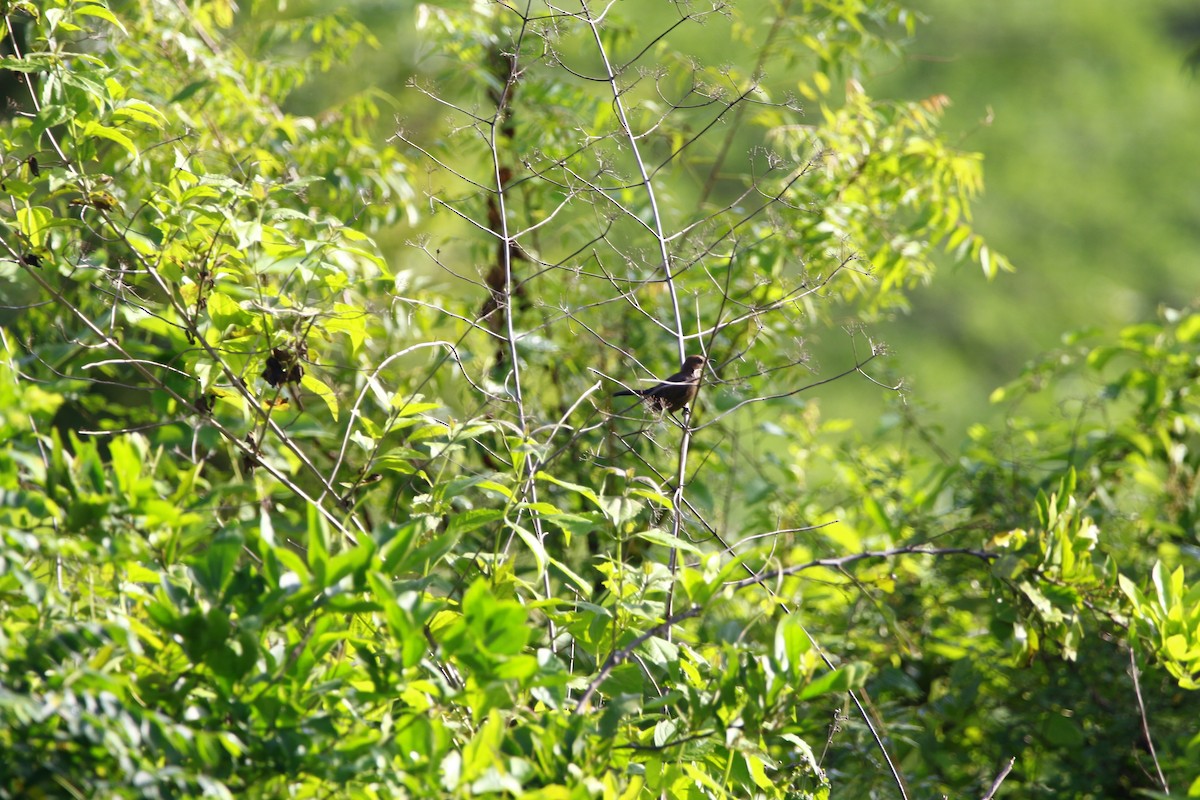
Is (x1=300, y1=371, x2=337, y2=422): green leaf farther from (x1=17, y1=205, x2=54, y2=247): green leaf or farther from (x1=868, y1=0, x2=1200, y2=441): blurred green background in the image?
(x1=868, y1=0, x2=1200, y2=441): blurred green background

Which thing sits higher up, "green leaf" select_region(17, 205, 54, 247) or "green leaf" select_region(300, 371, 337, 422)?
"green leaf" select_region(17, 205, 54, 247)

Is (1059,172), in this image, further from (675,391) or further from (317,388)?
(317,388)

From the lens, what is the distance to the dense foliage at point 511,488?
102 cm

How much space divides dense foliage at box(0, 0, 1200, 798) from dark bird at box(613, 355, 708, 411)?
6 cm

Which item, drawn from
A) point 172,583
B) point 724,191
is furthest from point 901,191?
point 724,191

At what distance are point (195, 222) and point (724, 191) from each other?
8.51 m

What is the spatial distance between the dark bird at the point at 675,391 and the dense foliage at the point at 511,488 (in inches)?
2.3

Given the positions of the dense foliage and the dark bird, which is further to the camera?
the dark bird

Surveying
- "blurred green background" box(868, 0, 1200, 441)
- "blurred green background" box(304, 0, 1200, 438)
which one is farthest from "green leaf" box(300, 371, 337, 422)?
"blurred green background" box(868, 0, 1200, 441)

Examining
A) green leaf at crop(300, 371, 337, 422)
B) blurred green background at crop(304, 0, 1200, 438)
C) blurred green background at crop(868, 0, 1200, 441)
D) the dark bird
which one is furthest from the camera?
blurred green background at crop(868, 0, 1200, 441)

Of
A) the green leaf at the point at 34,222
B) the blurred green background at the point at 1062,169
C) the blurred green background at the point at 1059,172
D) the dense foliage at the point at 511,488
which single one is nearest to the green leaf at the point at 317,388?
the dense foliage at the point at 511,488

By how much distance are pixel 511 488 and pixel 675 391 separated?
1.22 feet

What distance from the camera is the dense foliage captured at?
1018 mm

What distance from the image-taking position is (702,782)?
122 cm
